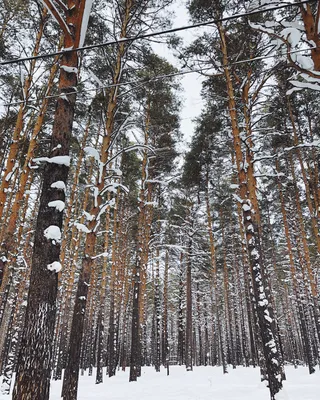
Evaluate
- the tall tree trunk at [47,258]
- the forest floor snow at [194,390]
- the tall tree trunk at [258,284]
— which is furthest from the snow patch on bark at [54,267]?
the forest floor snow at [194,390]

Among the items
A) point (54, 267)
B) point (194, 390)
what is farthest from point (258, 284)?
point (54, 267)

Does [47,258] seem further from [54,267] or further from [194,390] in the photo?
[194,390]

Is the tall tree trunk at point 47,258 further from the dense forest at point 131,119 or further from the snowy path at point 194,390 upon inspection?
the snowy path at point 194,390

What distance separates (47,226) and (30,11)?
9.64m

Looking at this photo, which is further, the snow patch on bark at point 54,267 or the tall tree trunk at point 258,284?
the tall tree trunk at point 258,284

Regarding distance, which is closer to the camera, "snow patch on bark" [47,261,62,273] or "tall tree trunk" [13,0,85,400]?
"tall tree trunk" [13,0,85,400]

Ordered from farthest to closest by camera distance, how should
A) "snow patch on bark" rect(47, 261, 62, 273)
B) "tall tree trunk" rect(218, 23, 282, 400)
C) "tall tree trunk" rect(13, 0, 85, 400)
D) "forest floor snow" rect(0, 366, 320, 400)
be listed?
"forest floor snow" rect(0, 366, 320, 400)
"tall tree trunk" rect(218, 23, 282, 400)
"snow patch on bark" rect(47, 261, 62, 273)
"tall tree trunk" rect(13, 0, 85, 400)

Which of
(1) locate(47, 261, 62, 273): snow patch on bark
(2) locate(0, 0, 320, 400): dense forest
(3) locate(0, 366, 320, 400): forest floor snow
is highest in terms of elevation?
(2) locate(0, 0, 320, 400): dense forest

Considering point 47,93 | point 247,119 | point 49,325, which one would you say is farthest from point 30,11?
point 49,325

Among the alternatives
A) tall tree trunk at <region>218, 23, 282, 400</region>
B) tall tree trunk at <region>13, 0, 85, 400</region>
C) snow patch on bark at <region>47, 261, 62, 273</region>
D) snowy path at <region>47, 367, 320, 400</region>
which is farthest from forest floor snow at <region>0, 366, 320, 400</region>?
snow patch on bark at <region>47, 261, 62, 273</region>

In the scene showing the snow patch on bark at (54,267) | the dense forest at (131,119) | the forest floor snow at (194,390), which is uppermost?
the dense forest at (131,119)

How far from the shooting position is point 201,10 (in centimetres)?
870

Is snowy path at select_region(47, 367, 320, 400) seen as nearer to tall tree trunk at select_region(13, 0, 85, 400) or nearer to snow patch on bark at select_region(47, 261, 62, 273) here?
tall tree trunk at select_region(13, 0, 85, 400)

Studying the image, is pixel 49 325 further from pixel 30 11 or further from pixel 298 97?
pixel 298 97
